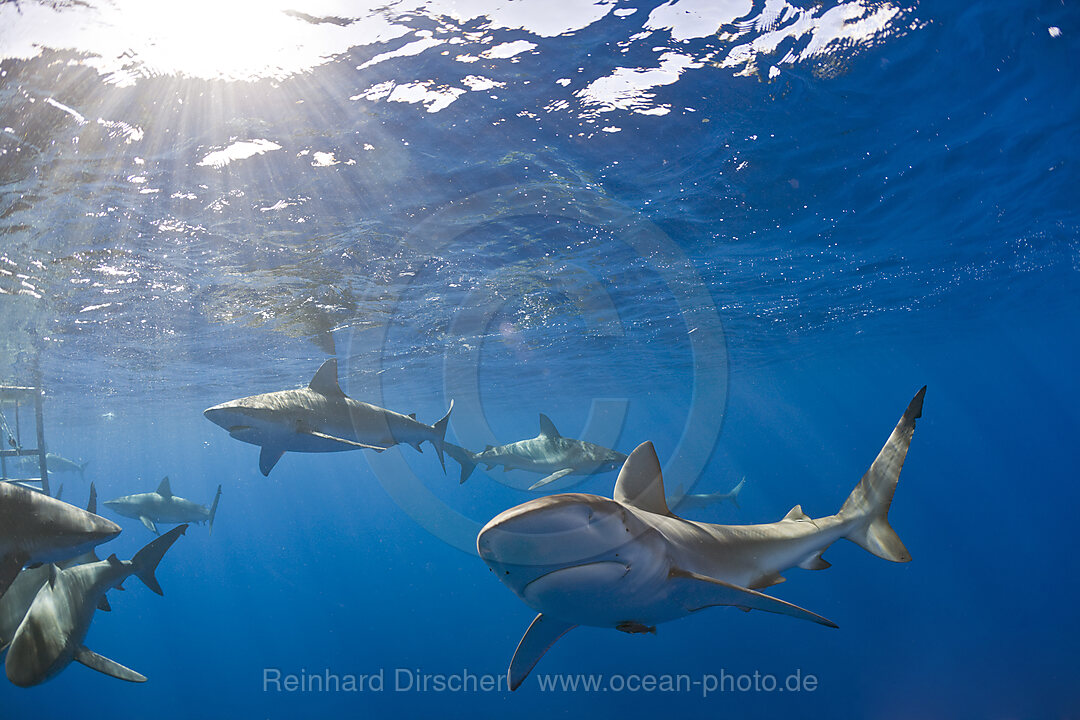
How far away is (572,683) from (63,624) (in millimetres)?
26438

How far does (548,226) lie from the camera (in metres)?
13.8

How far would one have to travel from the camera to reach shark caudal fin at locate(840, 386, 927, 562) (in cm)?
508

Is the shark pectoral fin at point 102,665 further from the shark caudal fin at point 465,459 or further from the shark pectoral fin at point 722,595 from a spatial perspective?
the shark caudal fin at point 465,459

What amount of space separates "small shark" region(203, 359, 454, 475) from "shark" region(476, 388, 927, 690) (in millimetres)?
4481

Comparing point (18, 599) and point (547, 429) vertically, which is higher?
point (18, 599)

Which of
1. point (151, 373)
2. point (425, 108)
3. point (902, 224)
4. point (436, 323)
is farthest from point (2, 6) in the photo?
point (151, 373)

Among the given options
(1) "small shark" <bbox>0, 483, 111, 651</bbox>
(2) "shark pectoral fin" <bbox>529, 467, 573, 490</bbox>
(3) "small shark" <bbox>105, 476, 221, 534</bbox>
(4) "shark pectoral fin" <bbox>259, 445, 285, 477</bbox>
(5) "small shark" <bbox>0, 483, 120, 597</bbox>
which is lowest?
(3) "small shark" <bbox>105, 476, 221, 534</bbox>

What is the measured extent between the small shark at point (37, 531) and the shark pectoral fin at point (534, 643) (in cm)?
349

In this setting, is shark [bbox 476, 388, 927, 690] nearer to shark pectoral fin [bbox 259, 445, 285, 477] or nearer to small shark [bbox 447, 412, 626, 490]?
shark pectoral fin [bbox 259, 445, 285, 477]

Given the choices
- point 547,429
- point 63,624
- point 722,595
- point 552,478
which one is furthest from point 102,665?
point 547,429

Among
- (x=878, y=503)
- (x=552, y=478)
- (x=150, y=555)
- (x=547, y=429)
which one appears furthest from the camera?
(x=547, y=429)
